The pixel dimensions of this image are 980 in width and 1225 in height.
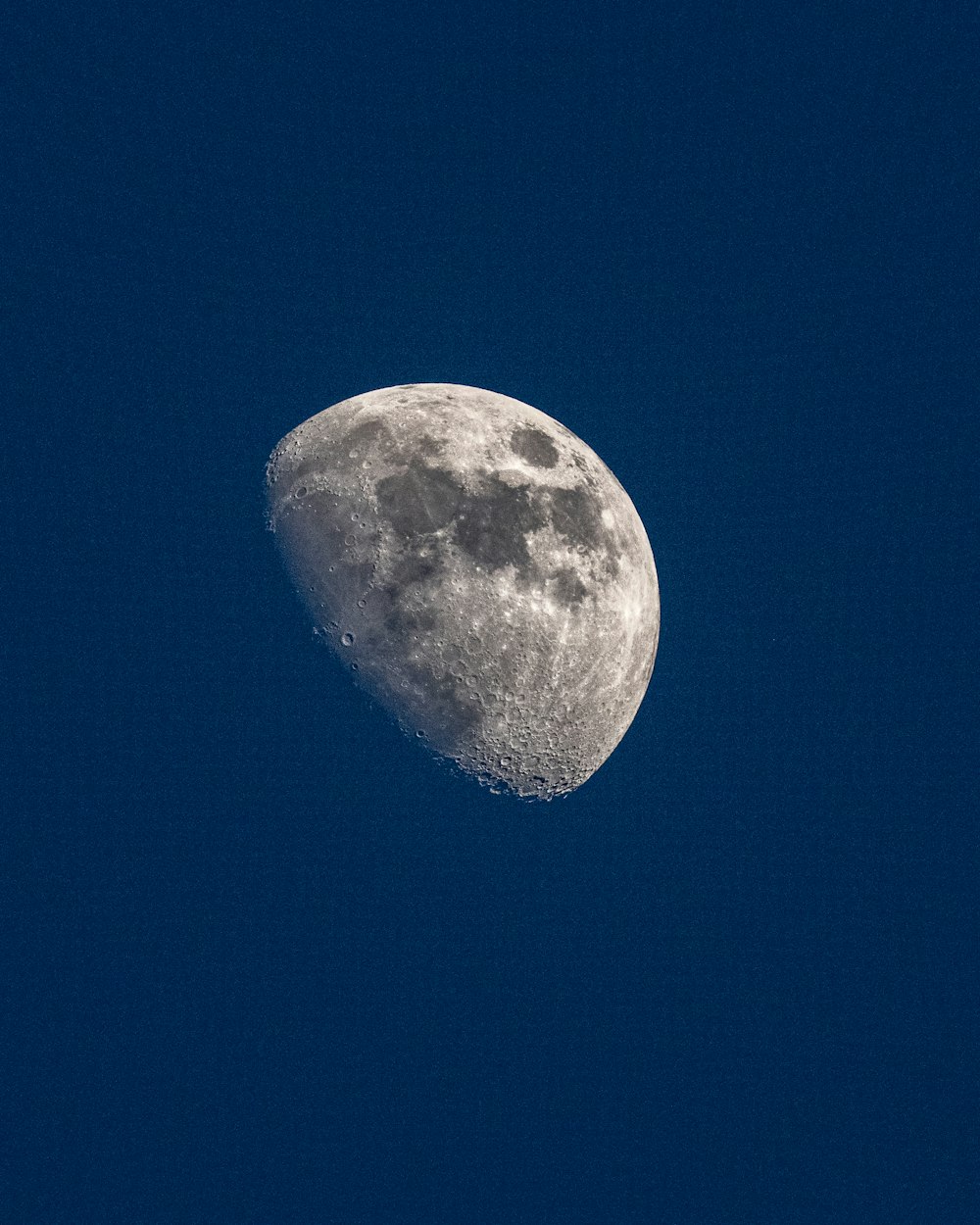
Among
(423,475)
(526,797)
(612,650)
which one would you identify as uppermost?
(423,475)

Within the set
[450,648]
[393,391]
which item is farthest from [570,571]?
[393,391]

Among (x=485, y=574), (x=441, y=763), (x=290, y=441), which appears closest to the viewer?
(x=485, y=574)

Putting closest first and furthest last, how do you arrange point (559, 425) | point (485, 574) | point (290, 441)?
point (485, 574) → point (290, 441) → point (559, 425)

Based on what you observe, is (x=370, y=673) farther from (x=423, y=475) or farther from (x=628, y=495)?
(x=628, y=495)

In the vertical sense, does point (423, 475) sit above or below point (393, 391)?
below

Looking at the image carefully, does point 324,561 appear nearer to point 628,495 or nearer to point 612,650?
point 612,650

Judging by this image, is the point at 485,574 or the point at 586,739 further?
the point at 586,739
